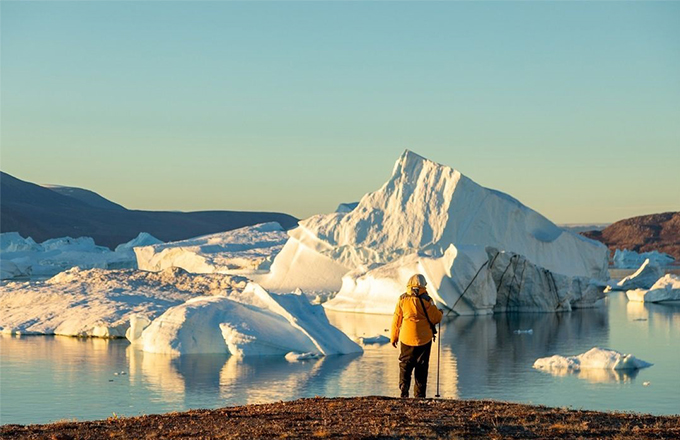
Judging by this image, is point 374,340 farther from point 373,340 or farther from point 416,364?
point 416,364

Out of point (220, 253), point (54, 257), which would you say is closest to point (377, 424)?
point (220, 253)

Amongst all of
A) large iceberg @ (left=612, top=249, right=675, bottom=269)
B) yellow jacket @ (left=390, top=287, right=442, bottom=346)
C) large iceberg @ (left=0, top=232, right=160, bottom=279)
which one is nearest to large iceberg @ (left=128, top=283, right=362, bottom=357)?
yellow jacket @ (left=390, top=287, right=442, bottom=346)

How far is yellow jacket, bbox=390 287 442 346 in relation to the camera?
707 cm

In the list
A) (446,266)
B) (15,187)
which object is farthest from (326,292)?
(15,187)

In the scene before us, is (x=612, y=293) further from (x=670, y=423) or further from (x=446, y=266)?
(x=670, y=423)

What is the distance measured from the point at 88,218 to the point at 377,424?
4050 inches

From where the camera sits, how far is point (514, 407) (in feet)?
22.4

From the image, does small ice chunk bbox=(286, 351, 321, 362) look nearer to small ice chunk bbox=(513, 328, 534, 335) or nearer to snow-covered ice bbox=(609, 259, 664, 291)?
small ice chunk bbox=(513, 328, 534, 335)

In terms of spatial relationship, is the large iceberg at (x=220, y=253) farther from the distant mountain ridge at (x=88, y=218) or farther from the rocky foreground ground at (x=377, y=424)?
the distant mountain ridge at (x=88, y=218)

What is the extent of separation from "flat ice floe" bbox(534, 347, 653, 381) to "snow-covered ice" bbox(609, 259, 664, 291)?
1830 centimetres

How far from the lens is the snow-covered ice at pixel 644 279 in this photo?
29.8 meters

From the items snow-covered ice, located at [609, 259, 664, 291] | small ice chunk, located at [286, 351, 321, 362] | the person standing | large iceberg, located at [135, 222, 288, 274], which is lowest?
small ice chunk, located at [286, 351, 321, 362]

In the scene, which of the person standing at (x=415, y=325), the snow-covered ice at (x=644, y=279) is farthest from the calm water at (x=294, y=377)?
the snow-covered ice at (x=644, y=279)

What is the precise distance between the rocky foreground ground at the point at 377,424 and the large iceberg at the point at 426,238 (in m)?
15.0
